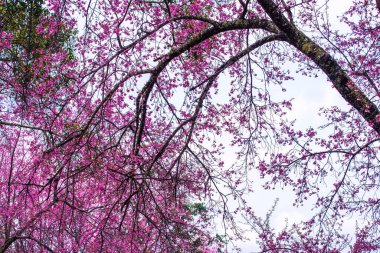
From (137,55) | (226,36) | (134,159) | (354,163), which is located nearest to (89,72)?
(137,55)

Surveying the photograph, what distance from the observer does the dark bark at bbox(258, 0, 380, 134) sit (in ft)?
17.5

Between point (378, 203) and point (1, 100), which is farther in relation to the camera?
point (1, 100)

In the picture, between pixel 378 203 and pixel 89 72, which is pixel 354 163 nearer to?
pixel 378 203

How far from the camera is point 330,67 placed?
5707 mm

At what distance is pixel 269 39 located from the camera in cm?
626

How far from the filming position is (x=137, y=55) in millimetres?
6758

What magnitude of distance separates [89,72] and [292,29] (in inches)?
130

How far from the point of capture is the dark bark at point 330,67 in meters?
5.33

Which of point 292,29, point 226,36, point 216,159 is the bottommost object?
point 216,159

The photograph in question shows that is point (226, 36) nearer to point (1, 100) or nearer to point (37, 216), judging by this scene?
point (37, 216)

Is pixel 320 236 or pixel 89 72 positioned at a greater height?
pixel 89 72

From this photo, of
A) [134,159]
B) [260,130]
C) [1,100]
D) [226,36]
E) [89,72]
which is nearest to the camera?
[134,159]

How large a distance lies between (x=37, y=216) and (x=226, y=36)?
506cm

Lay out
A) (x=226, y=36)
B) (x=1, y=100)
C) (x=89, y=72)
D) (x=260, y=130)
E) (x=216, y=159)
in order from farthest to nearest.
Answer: (x=1, y=100) < (x=226, y=36) < (x=260, y=130) < (x=216, y=159) < (x=89, y=72)
